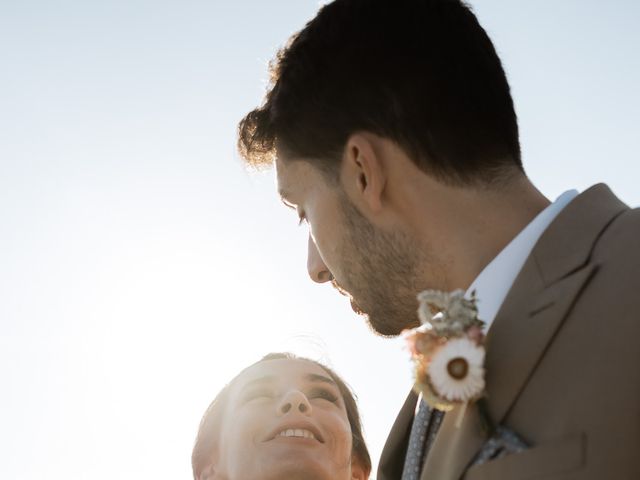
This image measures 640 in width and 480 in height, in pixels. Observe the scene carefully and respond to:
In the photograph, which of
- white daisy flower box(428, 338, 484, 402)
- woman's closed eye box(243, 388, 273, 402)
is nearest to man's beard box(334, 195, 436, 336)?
white daisy flower box(428, 338, 484, 402)

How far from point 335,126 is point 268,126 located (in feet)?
1.98

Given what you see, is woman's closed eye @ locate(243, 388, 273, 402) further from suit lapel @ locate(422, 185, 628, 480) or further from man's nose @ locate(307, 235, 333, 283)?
suit lapel @ locate(422, 185, 628, 480)

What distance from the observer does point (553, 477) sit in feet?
7.84

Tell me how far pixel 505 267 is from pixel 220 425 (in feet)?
16.0

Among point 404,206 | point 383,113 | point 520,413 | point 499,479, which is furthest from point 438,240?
point 499,479

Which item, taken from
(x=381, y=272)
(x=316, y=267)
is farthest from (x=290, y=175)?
(x=381, y=272)

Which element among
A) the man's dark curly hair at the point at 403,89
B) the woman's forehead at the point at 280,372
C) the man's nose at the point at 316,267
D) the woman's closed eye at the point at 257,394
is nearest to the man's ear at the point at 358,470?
the woman's forehead at the point at 280,372

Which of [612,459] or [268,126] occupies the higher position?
[268,126]

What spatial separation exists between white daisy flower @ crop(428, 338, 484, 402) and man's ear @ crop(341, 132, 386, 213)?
1028 mm

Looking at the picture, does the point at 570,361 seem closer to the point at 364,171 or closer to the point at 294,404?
the point at 364,171

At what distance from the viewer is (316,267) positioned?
433 cm

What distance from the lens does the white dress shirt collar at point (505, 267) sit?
3166 mm

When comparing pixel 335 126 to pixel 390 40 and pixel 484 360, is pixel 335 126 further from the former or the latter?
pixel 484 360

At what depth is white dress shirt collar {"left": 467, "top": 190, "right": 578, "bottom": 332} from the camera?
3.17 m
